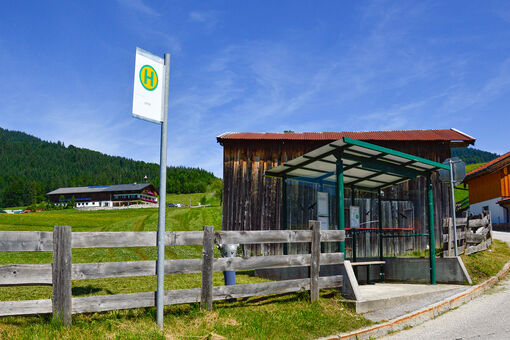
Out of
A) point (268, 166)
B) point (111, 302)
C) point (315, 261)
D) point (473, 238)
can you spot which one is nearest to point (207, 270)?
point (111, 302)

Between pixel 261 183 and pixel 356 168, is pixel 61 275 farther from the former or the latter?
pixel 261 183

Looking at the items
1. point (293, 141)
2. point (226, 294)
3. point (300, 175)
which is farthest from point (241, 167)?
point (226, 294)

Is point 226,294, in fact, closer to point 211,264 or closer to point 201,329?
point 211,264

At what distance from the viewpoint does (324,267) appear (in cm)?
905

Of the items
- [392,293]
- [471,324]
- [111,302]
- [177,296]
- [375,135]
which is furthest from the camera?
[375,135]

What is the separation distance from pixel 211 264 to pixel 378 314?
333cm

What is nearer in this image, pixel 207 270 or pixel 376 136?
pixel 207 270

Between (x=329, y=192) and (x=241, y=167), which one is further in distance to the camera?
(x=241, y=167)

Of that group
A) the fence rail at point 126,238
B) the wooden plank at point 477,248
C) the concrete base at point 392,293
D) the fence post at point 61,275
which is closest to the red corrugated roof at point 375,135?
the wooden plank at point 477,248

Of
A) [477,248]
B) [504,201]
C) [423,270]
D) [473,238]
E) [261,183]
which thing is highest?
[504,201]

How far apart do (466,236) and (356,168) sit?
214 inches

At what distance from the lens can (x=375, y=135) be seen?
1819cm

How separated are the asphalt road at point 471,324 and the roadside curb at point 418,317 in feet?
0.38

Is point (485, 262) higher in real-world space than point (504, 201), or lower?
lower
